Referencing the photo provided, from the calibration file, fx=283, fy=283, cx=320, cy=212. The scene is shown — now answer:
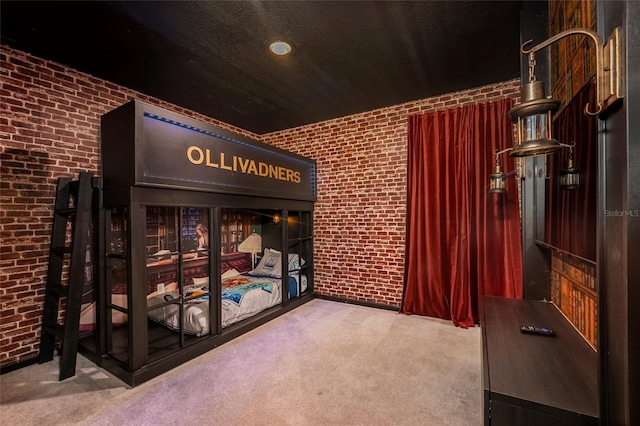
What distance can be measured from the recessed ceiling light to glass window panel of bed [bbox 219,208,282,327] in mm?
2015

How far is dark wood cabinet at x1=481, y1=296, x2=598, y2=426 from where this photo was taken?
3.32 ft

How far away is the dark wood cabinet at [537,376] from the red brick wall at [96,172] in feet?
8.45

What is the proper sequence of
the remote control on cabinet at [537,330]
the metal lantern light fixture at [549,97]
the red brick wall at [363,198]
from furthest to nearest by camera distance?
the red brick wall at [363,198] < the remote control on cabinet at [537,330] < the metal lantern light fixture at [549,97]

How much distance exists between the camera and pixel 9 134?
2.59m

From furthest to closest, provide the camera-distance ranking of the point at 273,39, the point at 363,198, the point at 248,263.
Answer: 1. the point at 248,263
2. the point at 363,198
3. the point at 273,39

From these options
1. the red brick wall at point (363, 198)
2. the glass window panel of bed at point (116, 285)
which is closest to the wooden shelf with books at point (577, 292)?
the red brick wall at point (363, 198)

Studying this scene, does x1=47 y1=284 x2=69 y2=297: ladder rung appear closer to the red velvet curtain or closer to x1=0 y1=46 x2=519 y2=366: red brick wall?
x1=0 y1=46 x2=519 y2=366: red brick wall

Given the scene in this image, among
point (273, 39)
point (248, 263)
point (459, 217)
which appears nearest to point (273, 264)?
point (248, 263)

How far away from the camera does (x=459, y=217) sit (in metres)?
3.63

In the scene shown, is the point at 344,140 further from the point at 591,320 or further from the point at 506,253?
the point at 591,320

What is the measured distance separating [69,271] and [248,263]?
9.23 ft

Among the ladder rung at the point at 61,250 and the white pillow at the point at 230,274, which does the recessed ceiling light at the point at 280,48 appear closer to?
the ladder rung at the point at 61,250

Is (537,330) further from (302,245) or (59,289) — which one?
(59,289)

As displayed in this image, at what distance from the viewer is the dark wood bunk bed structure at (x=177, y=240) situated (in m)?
2.48
